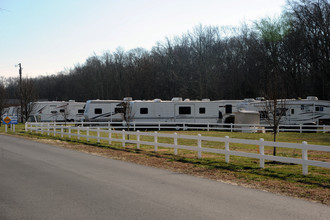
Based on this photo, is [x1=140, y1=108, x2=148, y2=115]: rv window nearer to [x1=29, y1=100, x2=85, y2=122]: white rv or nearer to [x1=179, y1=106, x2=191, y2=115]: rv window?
[x1=179, y1=106, x2=191, y2=115]: rv window

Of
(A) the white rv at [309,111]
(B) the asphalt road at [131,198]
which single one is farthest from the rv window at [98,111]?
(B) the asphalt road at [131,198]

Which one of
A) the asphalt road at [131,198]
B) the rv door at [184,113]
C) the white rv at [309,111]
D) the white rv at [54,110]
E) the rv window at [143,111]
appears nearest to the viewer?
the asphalt road at [131,198]

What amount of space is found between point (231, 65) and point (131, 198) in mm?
55137

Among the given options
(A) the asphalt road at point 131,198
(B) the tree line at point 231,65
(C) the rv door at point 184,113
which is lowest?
(A) the asphalt road at point 131,198

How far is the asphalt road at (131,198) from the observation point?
6.34 metres

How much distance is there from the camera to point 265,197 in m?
7.95

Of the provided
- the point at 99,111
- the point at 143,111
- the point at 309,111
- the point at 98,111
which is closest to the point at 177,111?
the point at 143,111

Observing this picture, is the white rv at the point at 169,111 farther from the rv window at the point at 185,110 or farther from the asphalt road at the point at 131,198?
the asphalt road at the point at 131,198

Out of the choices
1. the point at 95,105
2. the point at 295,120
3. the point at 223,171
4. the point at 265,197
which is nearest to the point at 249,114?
the point at 295,120

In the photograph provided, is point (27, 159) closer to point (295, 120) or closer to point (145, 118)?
point (145, 118)

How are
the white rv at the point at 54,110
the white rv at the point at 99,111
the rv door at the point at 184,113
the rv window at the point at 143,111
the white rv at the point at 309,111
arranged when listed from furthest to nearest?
the white rv at the point at 54,110, the white rv at the point at 99,111, the rv door at the point at 184,113, the rv window at the point at 143,111, the white rv at the point at 309,111

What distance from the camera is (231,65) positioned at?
6069 centimetres

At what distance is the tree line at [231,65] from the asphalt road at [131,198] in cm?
2236

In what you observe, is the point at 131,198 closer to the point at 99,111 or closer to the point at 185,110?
the point at 185,110
